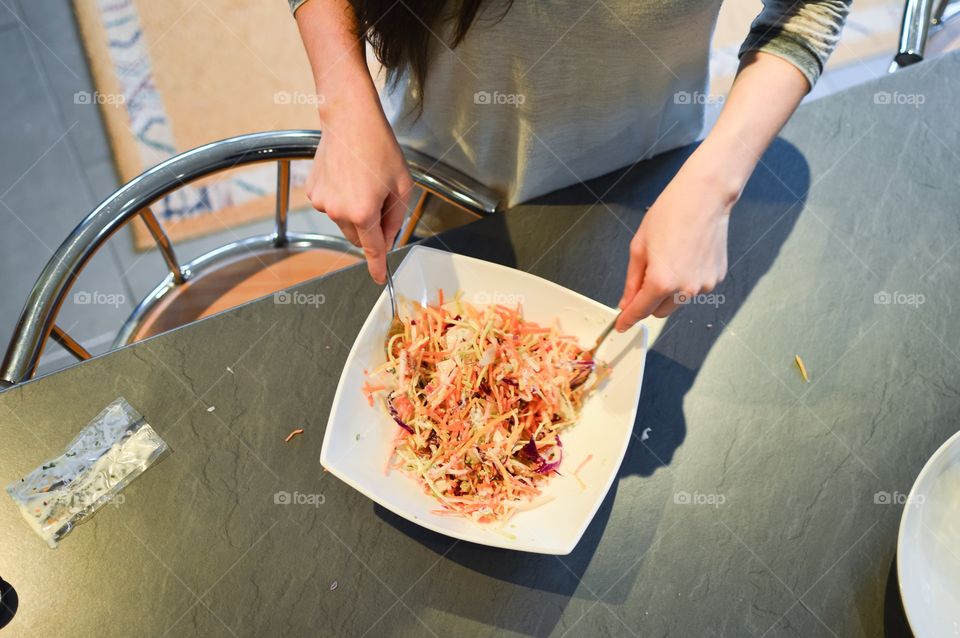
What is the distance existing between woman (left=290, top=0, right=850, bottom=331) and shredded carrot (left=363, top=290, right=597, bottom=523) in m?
0.12

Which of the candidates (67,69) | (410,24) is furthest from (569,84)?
(67,69)

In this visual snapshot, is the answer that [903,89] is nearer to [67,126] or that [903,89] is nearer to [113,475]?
[113,475]

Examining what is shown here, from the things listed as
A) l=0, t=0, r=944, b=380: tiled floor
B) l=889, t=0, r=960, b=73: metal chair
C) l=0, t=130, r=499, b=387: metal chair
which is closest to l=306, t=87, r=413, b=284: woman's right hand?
l=0, t=130, r=499, b=387: metal chair

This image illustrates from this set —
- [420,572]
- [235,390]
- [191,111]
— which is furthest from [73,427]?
[191,111]

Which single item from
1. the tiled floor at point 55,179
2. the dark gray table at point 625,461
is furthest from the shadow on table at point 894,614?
the tiled floor at point 55,179

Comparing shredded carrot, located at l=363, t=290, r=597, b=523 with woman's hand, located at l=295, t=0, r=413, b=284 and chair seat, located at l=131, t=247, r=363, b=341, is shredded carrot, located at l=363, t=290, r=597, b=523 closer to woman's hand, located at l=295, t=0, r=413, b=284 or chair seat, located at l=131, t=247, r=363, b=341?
woman's hand, located at l=295, t=0, r=413, b=284

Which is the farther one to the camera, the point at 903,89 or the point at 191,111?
the point at 191,111

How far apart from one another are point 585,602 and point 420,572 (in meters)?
0.23

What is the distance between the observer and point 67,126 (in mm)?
2334

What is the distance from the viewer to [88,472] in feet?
3.32

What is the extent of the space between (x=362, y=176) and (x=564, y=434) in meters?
0.46

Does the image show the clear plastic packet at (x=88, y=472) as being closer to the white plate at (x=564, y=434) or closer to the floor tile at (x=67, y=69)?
the white plate at (x=564, y=434)

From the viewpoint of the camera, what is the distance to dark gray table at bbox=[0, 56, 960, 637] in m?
0.98

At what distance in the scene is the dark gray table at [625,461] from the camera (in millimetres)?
976
